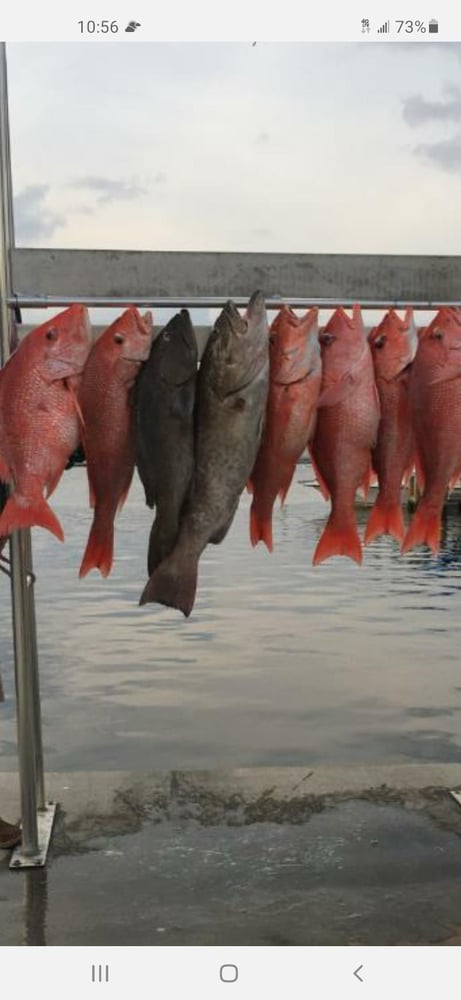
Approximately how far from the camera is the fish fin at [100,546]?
11.1 ft

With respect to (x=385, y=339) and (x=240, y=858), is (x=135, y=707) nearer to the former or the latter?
(x=240, y=858)

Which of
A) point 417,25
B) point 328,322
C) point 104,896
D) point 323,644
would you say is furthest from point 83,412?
point 323,644

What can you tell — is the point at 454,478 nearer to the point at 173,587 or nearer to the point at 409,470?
the point at 409,470

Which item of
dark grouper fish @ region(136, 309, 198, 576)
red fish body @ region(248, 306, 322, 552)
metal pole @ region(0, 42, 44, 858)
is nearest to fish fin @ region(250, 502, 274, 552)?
red fish body @ region(248, 306, 322, 552)

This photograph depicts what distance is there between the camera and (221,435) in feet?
10.9

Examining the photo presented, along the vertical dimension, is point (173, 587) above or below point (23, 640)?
above

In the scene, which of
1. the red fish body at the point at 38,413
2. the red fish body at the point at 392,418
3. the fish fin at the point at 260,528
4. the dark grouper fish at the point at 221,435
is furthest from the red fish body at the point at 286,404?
the red fish body at the point at 38,413

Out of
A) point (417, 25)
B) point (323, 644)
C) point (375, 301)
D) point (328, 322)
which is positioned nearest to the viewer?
point (417, 25)

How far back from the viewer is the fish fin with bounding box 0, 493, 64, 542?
3287mm

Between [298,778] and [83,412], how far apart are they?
9.70 ft

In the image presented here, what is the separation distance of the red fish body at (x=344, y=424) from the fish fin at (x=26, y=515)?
884 mm

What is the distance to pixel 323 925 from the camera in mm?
3984

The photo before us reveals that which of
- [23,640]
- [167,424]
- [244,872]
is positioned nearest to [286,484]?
[167,424]

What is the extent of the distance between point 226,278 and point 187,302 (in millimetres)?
196
